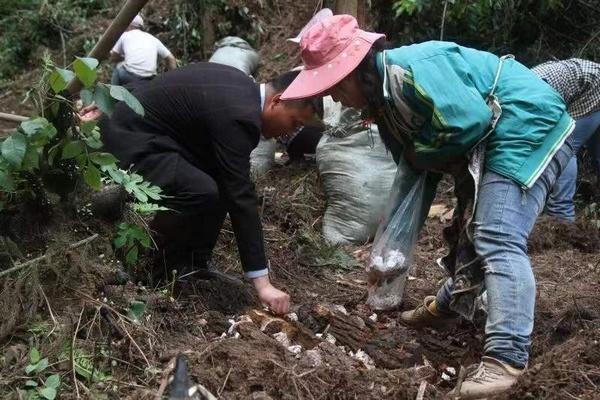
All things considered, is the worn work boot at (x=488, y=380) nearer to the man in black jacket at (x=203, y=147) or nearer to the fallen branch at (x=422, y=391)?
the fallen branch at (x=422, y=391)

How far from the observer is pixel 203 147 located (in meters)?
3.26

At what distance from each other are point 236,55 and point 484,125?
497 cm

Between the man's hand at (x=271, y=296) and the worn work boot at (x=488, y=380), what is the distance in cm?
73

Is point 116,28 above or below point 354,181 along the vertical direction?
above

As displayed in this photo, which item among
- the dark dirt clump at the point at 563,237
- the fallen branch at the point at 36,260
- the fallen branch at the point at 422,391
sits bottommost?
the dark dirt clump at the point at 563,237

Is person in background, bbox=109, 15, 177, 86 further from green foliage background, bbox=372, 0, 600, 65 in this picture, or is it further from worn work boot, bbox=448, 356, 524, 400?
worn work boot, bbox=448, 356, 524, 400

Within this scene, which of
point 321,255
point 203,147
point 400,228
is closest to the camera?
point 400,228

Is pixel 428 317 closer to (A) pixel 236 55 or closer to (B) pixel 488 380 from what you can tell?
(B) pixel 488 380

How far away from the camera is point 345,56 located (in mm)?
2602

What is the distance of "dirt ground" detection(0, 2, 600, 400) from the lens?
236cm

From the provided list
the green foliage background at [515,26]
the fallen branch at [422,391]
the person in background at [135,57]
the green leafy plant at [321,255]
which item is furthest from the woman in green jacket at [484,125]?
the person in background at [135,57]

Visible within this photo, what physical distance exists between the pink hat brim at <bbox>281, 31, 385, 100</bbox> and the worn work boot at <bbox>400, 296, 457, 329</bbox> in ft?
3.35

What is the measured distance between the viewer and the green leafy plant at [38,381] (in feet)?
7.43

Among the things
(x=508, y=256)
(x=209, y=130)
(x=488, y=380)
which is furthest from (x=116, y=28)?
(x=488, y=380)
